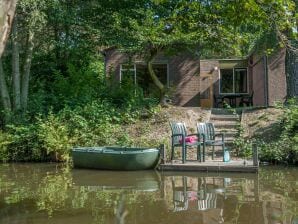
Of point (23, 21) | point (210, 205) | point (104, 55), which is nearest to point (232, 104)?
point (104, 55)

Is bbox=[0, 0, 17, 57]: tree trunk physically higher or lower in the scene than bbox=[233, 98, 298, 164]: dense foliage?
higher

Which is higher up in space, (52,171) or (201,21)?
(201,21)

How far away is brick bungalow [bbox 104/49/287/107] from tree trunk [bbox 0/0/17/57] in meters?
18.8

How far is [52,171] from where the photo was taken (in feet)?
45.2

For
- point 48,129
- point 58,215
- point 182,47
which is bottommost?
point 58,215

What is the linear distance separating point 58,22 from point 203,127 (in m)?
8.35

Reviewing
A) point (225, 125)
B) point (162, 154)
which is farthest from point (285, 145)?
point (162, 154)

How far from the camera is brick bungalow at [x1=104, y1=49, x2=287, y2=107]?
80.9ft

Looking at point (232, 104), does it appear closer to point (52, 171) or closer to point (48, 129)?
point (48, 129)

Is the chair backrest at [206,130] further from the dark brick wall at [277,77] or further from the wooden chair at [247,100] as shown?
the wooden chair at [247,100]

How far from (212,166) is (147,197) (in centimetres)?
392

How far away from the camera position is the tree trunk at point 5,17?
4406 mm

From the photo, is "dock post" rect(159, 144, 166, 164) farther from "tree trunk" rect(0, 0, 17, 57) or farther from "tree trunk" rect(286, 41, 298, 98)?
"tree trunk" rect(0, 0, 17, 57)

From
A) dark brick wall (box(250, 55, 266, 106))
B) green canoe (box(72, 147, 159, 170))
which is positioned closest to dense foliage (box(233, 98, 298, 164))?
green canoe (box(72, 147, 159, 170))
